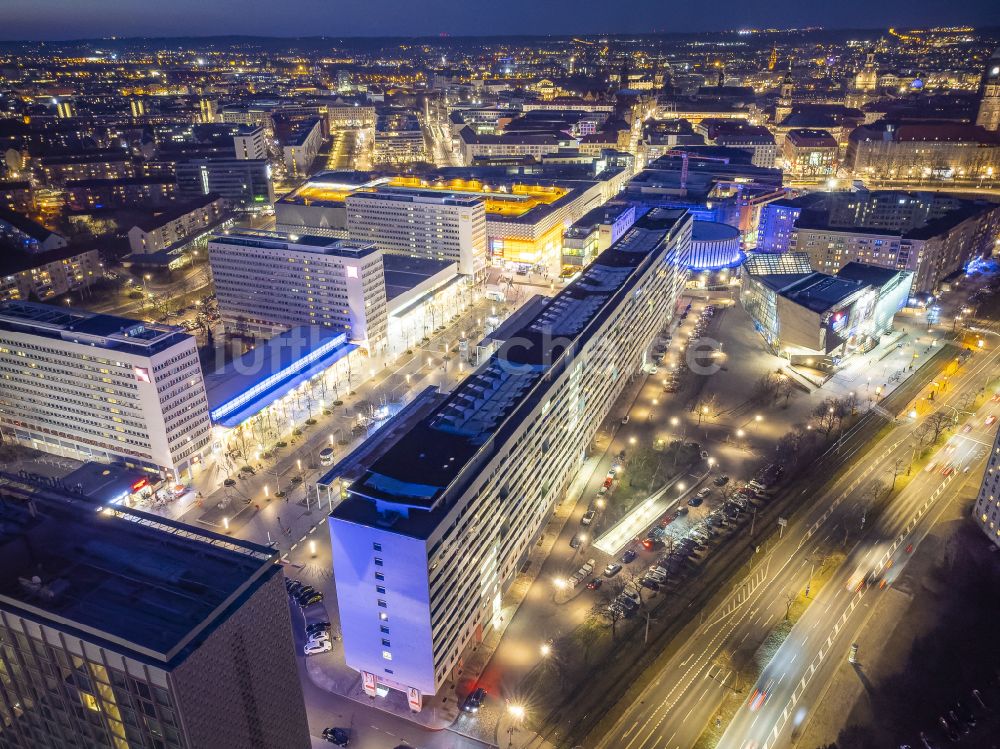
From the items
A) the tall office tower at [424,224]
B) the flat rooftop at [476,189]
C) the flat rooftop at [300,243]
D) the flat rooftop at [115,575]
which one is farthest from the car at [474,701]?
the flat rooftop at [476,189]

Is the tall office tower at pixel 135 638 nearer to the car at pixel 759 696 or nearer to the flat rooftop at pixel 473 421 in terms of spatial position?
the flat rooftop at pixel 473 421

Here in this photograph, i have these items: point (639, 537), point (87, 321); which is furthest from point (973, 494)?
point (87, 321)

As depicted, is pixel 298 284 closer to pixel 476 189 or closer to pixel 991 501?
pixel 476 189

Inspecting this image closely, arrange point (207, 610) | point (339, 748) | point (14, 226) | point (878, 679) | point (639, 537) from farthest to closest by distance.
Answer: point (14, 226)
point (639, 537)
point (878, 679)
point (339, 748)
point (207, 610)

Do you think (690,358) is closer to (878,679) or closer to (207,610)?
(878,679)

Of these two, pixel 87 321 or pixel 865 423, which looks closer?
pixel 87 321
